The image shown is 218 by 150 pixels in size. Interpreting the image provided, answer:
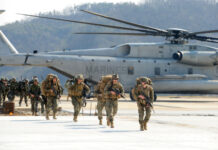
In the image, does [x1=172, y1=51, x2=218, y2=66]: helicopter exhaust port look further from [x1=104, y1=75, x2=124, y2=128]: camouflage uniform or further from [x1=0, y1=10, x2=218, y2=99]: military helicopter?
[x1=104, y1=75, x2=124, y2=128]: camouflage uniform

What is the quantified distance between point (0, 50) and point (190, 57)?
1245 centimetres

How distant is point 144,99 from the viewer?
50.0 ft

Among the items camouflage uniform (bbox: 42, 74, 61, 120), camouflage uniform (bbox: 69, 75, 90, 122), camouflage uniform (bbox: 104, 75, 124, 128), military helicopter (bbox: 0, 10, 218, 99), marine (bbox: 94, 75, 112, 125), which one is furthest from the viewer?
military helicopter (bbox: 0, 10, 218, 99)

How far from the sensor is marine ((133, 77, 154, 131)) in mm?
15234

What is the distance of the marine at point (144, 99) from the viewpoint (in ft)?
50.0

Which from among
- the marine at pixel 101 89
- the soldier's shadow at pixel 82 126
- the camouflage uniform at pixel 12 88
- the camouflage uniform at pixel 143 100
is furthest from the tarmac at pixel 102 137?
the camouflage uniform at pixel 12 88

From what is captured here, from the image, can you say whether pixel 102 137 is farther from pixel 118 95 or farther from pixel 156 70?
pixel 156 70

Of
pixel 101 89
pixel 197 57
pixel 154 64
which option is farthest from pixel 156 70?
pixel 101 89

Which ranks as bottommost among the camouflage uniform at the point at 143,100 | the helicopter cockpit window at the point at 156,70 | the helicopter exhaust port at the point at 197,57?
the camouflage uniform at the point at 143,100

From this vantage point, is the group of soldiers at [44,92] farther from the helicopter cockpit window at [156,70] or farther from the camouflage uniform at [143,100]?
the helicopter cockpit window at [156,70]

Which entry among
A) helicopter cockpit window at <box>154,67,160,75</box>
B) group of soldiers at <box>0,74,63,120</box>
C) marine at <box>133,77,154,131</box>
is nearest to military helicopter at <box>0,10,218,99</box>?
helicopter cockpit window at <box>154,67,160,75</box>

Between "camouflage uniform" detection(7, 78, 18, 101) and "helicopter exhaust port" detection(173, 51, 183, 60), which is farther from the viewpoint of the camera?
"helicopter exhaust port" detection(173, 51, 183, 60)

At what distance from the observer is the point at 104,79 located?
1672cm

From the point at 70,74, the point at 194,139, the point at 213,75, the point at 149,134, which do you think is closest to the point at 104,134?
the point at 149,134
